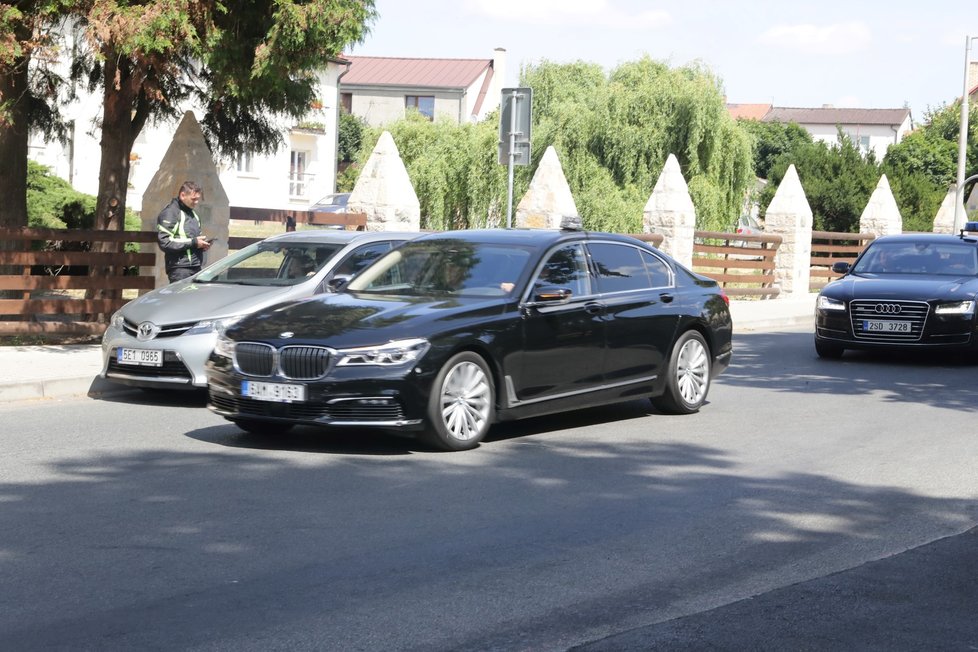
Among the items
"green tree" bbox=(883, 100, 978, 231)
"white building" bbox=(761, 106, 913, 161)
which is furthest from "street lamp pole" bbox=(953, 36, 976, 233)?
"white building" bbox=(761, 106, 913, 161)

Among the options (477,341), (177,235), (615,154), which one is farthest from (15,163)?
(615,154)

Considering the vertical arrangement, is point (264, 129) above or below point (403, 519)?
above

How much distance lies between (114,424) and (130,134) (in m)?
8.39

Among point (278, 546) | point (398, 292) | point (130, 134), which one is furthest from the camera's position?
point (130, 134)

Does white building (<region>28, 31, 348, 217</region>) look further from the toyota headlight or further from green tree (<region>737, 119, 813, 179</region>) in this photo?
green tree (<region>737, 119, 813, 179</region>)

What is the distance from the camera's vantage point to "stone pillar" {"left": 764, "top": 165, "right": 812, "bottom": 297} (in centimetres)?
3222

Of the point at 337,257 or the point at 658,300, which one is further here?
the point at 337,257

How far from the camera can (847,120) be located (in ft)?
437

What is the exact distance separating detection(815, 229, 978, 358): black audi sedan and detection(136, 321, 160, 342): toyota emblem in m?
8.73

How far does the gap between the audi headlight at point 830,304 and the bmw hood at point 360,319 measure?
318 inches

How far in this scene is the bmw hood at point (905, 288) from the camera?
16609 millimetres

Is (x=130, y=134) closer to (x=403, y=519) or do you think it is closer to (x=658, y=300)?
(x=658, y=300)

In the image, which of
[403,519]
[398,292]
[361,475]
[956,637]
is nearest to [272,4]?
[398,292]

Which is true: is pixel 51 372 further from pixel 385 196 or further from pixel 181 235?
pixel 385 196
